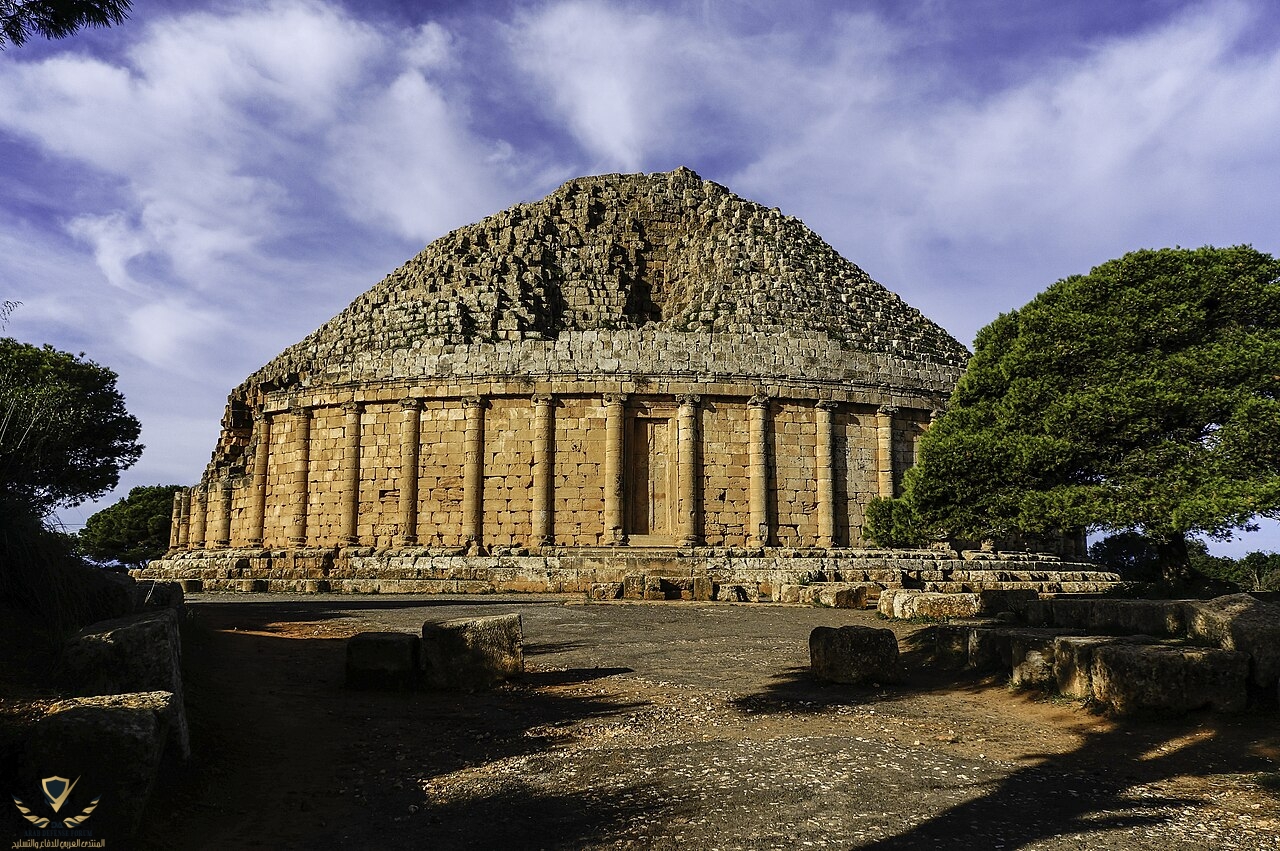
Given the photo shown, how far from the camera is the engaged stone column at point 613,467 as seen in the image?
26.8 meters

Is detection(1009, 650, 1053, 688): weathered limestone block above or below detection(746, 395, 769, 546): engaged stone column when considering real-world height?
below

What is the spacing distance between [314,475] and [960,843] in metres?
27.9

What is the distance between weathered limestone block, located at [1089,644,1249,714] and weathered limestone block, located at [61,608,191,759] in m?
8.00

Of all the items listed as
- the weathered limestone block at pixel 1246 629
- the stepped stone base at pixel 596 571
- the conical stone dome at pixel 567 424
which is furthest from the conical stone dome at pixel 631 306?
the weathered limestone block at pixel 1246 629

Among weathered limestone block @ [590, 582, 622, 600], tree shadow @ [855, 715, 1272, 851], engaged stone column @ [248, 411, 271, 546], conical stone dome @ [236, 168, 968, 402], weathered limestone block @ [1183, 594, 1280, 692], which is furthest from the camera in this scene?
engaged stone column @ [248, 411, 271, 546]

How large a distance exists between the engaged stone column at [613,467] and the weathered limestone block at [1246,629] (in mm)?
19054

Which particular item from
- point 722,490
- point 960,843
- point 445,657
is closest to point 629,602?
point 722,490

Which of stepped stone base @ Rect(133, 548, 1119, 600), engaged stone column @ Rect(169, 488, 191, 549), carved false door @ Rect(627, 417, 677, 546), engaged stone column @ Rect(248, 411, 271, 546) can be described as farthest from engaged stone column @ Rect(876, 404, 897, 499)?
engaged stone column @ Rect(169, 488, 191, 549)

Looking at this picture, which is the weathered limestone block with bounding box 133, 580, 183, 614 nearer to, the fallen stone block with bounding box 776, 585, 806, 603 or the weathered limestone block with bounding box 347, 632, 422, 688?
the weathered limestone block with bounding box 347, 632, 422, 688

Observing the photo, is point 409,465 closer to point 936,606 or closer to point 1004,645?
point 936,606

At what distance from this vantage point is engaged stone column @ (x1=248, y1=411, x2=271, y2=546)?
3022 cm

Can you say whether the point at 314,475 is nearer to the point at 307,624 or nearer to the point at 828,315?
the point at 307,624

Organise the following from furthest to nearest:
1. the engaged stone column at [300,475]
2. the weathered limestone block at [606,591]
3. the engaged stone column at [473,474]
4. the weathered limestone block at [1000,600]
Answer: the engaged stone column at [300,475] < the engaged stone column at [473,474] < the weathered limestone block at [606,591] < the weathered limestone block at [1000,600]

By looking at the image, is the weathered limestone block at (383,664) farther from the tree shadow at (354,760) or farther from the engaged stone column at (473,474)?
the engaged stone column at (473,474)
